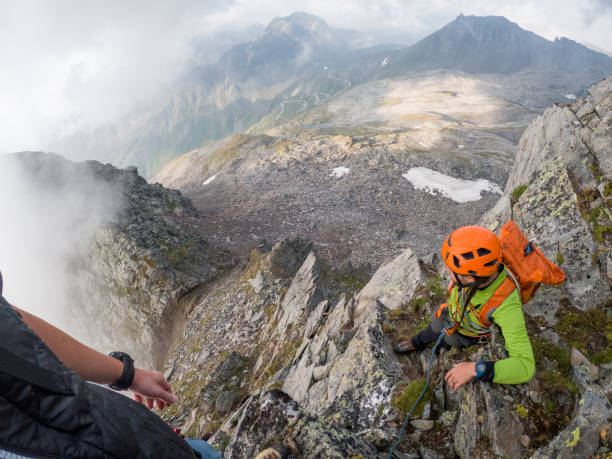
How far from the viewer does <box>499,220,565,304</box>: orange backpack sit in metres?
6.56

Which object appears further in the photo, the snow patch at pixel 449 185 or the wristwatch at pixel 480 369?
the snow patch at pixel 449 185

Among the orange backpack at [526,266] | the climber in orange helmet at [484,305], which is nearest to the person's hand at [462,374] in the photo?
the climber in orange helmet at [484,305]

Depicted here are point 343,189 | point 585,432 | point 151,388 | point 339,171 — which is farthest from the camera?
point 339,171

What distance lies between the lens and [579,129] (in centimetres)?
1170

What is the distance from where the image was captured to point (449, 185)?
50500mm

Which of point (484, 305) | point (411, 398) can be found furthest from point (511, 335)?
point (411, 398)

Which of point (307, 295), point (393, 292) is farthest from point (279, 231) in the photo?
point (393, 292)

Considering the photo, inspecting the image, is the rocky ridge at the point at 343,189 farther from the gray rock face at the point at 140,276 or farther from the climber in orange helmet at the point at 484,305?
the climber in orange helmet at the point at 484,305

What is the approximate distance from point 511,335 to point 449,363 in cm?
205

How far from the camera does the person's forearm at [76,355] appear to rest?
4152mm

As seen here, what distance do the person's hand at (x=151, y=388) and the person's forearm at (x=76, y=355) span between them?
1.59ft

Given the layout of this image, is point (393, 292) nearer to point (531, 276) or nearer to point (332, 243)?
point (531, 276)

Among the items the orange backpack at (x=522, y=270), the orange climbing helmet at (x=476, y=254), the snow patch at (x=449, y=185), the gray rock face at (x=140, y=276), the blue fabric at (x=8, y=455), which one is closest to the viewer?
the blue fabric at (x=8, y=455)

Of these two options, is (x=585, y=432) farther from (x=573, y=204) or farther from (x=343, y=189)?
(x=343, y=189)
